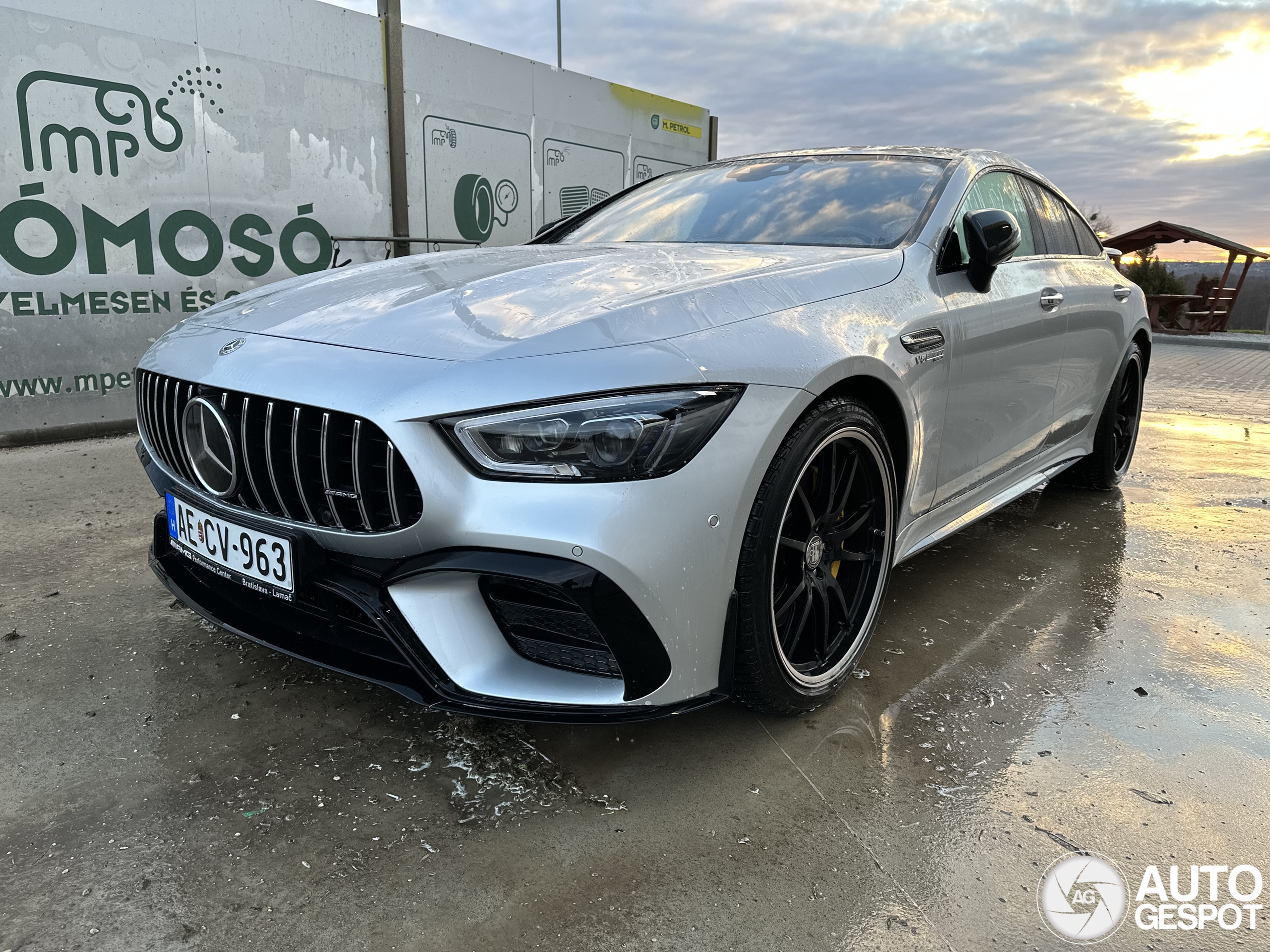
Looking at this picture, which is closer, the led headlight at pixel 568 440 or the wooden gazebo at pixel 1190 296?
the led headlight at pixel 568 440

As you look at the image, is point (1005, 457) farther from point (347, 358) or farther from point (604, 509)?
point (347, 358)

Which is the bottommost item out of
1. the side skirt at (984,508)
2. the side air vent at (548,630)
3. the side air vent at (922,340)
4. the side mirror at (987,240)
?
the side skirt at (984,508)

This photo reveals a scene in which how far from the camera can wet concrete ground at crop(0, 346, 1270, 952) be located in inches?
58.1

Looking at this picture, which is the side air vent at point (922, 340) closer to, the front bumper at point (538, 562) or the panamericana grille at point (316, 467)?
the front bumper at point (538, 562)

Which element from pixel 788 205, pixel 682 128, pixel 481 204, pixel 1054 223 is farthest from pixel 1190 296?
pixel 788 205

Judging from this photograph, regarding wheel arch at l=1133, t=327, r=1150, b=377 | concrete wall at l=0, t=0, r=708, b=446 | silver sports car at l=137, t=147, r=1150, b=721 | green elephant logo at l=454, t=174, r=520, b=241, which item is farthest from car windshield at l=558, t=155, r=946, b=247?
green elephant logo at l=454, t=174, r=520, b=241

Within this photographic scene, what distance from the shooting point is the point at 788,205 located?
2719mm

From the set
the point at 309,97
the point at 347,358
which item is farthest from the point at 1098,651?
the point at 309,97

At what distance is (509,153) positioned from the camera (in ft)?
27.3

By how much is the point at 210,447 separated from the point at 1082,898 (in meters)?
1.89

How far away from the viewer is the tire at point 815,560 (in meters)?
1.76

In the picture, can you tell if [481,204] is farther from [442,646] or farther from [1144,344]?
[442,646]

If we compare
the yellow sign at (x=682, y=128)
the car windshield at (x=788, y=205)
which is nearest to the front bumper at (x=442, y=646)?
the car windshield at (x=788, y=205)

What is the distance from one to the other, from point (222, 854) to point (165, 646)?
3.41 ft
